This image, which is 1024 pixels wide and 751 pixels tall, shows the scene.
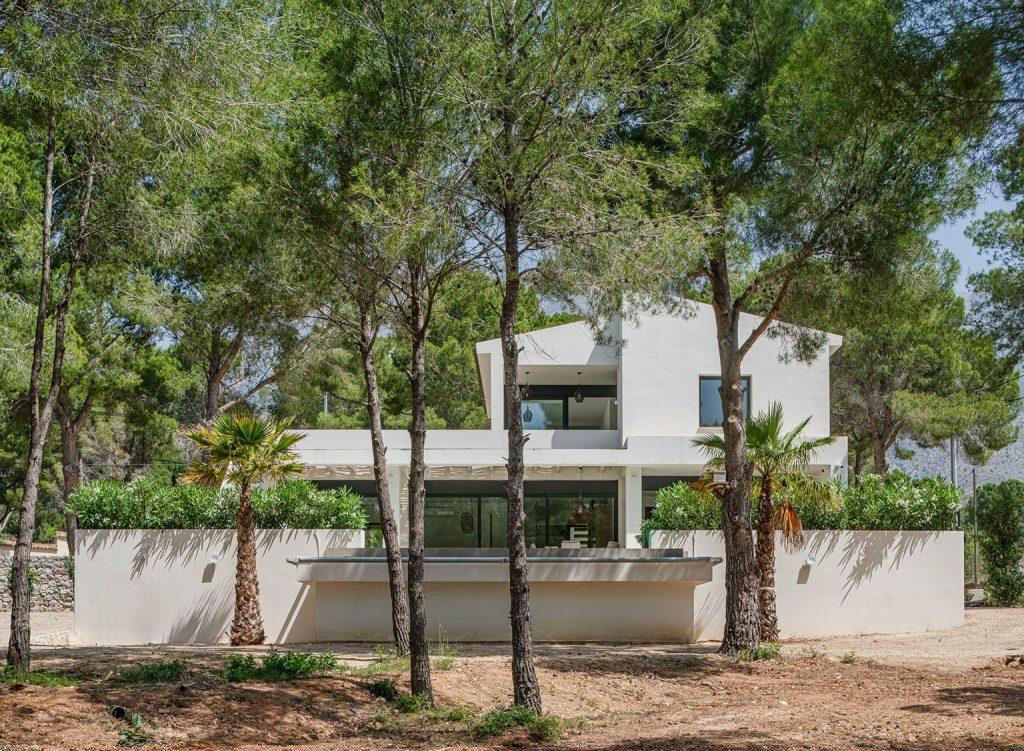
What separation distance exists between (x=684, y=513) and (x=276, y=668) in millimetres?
7864

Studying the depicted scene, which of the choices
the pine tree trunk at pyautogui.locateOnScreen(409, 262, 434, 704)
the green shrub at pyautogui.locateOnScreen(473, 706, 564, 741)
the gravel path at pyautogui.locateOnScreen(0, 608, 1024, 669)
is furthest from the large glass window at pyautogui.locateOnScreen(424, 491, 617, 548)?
the green shrub at pyautogui.locateOnScreen(473, 706, 564, 741)

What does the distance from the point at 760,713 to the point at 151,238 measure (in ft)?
26.3

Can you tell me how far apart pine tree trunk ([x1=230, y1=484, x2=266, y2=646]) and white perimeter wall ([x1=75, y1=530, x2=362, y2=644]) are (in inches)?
21.7

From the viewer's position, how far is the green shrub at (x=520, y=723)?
31.4 ft

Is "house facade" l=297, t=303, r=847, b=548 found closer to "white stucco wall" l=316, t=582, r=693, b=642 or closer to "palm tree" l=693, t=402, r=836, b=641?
"white stucco wall" l=316, t=582, r=693, b=642

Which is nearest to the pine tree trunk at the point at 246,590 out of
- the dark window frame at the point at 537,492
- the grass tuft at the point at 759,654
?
the grass tuft at the point at 759,654

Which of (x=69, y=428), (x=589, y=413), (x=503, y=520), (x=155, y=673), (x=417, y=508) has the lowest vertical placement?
(x=155, y=673)

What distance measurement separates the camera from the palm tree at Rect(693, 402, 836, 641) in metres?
15.4

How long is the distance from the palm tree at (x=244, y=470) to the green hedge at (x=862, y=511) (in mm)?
6255

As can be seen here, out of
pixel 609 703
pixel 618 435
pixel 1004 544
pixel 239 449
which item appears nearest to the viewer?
pixel 609 703

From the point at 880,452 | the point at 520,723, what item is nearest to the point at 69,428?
the point at 520,723

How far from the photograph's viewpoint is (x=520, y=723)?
9758 millimetres

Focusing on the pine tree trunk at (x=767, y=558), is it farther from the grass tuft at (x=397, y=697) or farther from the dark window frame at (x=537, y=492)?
the dark window frame at (x=537, y=492)

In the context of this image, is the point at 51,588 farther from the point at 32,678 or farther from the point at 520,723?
the point at 520,723
